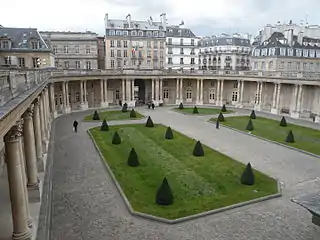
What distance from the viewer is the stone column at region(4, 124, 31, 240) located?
10.1 m

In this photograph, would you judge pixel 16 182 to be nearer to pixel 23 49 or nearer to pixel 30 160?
pixel 30 160

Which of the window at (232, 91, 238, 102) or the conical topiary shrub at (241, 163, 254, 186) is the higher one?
the window at (232, 91, 238, 102)

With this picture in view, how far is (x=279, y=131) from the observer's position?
31.9 metres

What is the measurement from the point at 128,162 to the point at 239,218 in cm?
878

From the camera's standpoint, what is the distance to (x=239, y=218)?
46.0 ft

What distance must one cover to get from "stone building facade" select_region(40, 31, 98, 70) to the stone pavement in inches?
1597

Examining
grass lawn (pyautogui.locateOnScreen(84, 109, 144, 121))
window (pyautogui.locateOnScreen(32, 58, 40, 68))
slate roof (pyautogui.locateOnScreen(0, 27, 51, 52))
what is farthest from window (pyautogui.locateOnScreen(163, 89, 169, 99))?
window (pyautogui.locateOnScreen(32, 58, 40, 68))

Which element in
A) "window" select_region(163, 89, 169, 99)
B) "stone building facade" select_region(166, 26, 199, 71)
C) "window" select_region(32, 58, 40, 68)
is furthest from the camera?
"stone building facade" select_region(166, 26, 199, 71)

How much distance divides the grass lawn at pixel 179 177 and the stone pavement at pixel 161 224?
79 cm

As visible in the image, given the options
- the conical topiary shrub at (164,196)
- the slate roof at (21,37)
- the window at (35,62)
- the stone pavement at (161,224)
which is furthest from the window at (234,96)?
the conical topiary shrub at (164,196)

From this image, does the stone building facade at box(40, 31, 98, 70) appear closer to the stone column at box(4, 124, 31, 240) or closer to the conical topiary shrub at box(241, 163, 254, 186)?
the conical topiary shrub at box(241, 163, 254, 186)

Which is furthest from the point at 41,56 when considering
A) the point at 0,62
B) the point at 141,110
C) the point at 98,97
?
the point at 141,110

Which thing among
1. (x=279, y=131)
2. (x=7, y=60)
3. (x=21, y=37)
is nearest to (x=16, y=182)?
(x=279, y=131)

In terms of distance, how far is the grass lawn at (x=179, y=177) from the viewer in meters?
15.1
